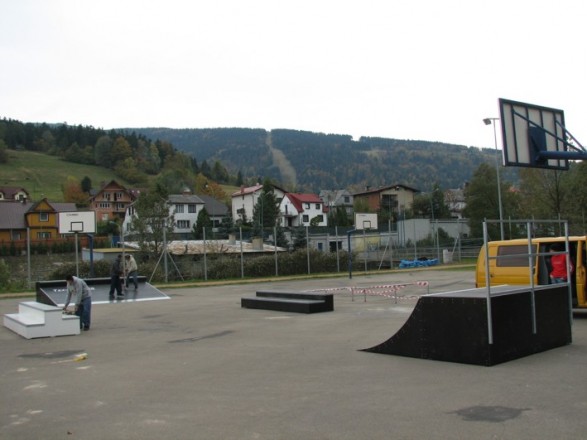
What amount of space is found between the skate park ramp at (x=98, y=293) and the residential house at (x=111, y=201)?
346 feet

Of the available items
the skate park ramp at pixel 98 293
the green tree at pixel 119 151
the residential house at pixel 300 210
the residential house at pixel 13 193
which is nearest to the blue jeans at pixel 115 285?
the skate park ramp at pixel 98 293

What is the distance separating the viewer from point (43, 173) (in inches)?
5699

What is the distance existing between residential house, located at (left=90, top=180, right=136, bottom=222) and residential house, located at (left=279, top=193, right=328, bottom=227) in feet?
106

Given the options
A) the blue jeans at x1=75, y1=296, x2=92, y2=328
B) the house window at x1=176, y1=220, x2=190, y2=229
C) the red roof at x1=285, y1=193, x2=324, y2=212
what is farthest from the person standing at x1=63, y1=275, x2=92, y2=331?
the red roof at x1=285, y1=193, x2=324, y2=212

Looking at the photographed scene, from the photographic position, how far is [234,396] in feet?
24.0

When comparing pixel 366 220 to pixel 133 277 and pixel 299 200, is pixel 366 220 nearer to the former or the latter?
pixel 133 277

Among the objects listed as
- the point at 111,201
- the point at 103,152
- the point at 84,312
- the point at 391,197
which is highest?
the point at 103,152

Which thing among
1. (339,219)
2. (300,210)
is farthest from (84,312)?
(300,210)

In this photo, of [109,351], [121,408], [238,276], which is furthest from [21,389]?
[238,276]

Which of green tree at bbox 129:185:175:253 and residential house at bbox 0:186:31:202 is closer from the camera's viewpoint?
green tree at bbox 129:185:175:253

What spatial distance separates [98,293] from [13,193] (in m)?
109

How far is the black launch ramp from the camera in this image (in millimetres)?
8719

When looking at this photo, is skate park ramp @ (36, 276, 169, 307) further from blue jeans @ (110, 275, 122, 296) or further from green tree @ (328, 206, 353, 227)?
green tree @ (328, 206, 353, 227)

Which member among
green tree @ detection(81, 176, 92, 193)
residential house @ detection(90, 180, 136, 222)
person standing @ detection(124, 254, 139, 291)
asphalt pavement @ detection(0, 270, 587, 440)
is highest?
green tree @ detection(81, 176, 92, 193)
